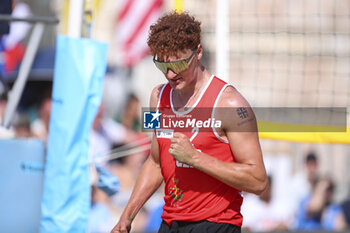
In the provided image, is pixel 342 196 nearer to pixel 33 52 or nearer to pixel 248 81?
pixel 248 81

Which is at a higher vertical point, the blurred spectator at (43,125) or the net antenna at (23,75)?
the net antenna at (23,75)

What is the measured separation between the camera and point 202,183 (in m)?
2.89

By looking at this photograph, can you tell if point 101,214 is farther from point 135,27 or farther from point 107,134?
point 135,27

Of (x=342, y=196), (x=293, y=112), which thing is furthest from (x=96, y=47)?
(x=342, y=196)

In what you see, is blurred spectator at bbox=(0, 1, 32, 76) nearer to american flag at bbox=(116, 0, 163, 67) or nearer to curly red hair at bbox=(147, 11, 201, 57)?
american flag at bbox=(116, 0, 163, 67)

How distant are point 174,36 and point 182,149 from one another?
1.84ft

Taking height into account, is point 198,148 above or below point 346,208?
above

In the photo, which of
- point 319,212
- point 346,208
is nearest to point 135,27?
point 319,212

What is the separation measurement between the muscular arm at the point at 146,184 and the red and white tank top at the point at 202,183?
22cm

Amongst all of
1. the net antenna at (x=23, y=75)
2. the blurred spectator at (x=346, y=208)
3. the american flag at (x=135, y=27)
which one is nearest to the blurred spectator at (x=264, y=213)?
the blurred spectator at (x=346, y=208)

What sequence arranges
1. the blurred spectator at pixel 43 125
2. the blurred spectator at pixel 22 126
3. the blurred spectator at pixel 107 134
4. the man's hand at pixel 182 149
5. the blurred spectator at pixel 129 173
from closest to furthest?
the man's hand at pixel 182 149, the blurred spectator at pixel 129 173, the blurred spectator at pixel 107 134, the blurred spectator at pixel 43 125, the blurred spectator at pixel 22 126

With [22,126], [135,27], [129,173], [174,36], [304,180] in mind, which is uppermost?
[135,27]

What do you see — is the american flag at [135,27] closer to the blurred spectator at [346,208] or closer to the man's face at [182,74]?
the blurred spectator at [346,208]

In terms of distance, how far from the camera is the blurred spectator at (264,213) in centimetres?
721
